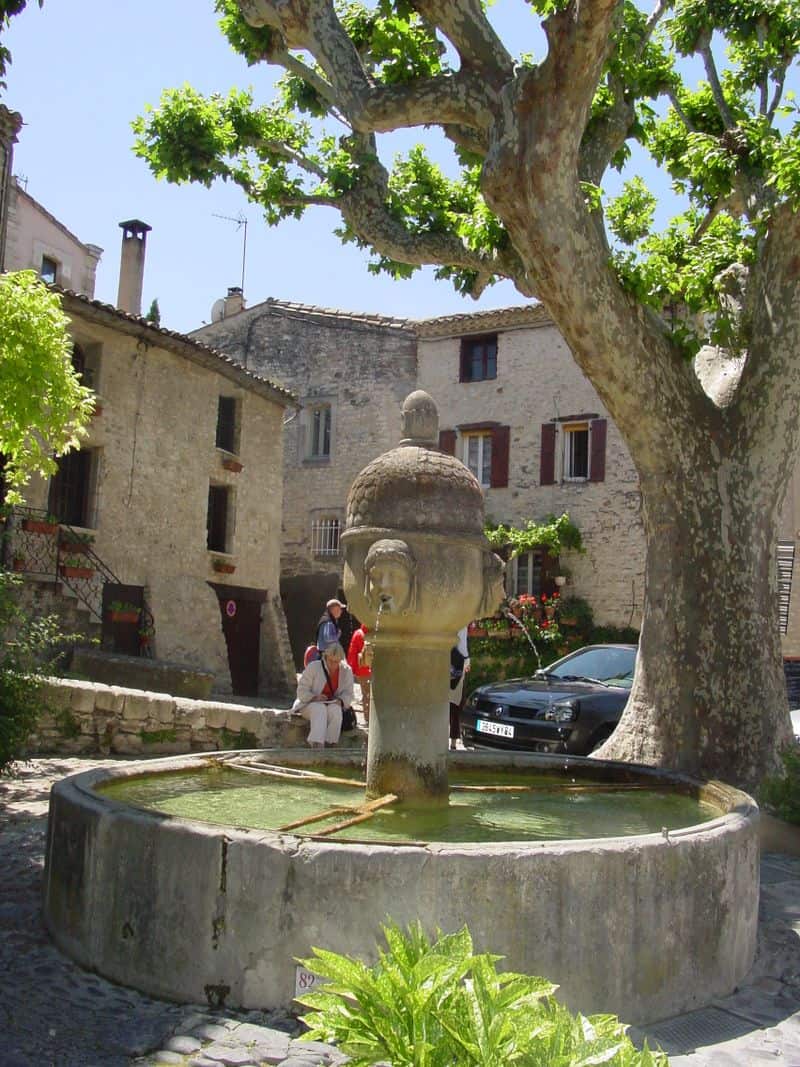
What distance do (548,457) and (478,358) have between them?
10.7ft

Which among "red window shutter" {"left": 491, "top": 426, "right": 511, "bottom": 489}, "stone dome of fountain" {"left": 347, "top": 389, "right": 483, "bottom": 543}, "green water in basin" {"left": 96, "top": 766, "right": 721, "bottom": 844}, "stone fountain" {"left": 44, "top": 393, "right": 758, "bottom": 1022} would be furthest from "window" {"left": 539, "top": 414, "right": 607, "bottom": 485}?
"stone fountain" {"left": 44, "top": 393, "right": 758, "bottom": 1022}

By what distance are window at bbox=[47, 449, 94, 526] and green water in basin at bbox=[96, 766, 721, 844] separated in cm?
1311

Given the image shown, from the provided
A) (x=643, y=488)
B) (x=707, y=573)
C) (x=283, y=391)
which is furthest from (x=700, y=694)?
(x=283, y=391)

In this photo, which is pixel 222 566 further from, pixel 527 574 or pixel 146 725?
pixel 146 725

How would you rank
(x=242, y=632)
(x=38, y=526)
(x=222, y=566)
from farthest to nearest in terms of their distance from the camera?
1. (x=242, y=632)
2. (x=222, y=566)
3. (x=38, y=526)

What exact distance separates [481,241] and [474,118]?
1.38 m

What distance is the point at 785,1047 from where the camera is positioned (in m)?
3.64

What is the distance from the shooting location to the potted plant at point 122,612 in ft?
57.1

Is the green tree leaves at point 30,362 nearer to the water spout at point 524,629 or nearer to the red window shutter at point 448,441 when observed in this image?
the water spout at point 524,629

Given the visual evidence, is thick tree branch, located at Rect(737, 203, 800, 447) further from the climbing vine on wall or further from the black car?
the climbing vine on wall

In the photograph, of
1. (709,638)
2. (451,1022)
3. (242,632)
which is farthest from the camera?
(242,632)

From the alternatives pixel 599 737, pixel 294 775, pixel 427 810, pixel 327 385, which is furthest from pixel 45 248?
pixel 427 810

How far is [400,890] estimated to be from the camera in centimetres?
360

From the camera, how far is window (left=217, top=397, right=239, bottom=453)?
21812 mm
